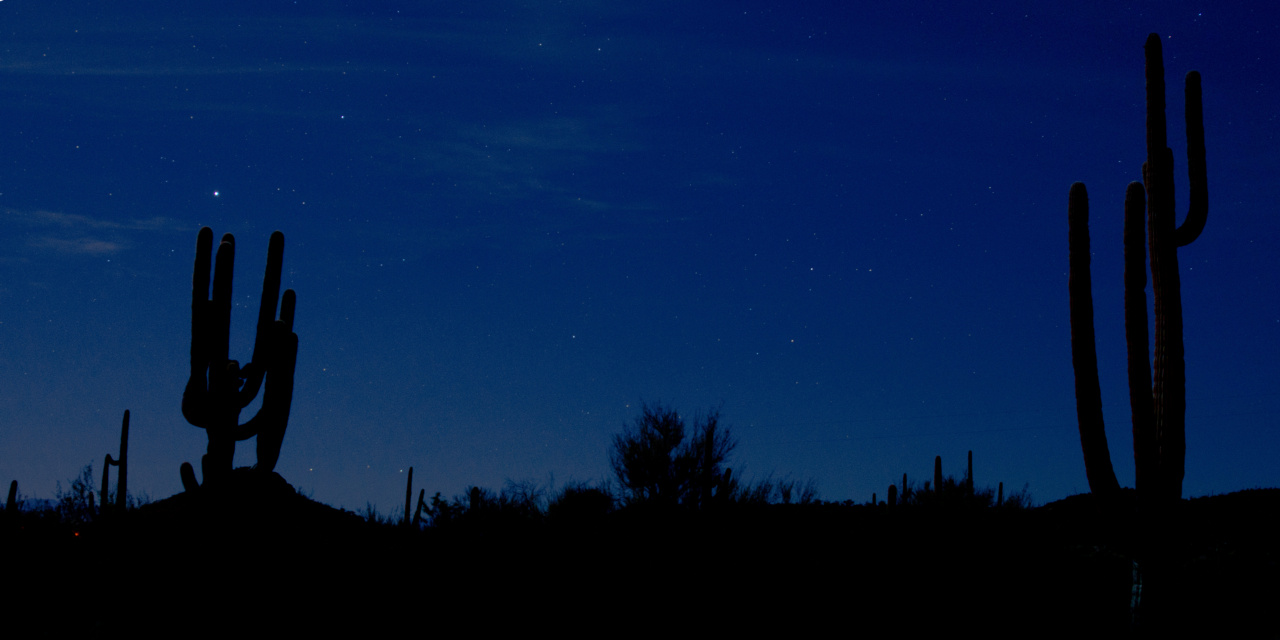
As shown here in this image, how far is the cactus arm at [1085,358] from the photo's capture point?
9.29 meters

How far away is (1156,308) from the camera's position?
Result: 9.04 meters

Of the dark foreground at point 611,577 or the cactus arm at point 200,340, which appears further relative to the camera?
the cactus arm at point 200,340

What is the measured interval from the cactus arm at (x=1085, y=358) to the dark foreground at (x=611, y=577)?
49 centimetres

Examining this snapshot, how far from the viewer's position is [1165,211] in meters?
9.23

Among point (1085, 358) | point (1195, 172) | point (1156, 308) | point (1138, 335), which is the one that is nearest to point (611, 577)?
point (1085, 358)

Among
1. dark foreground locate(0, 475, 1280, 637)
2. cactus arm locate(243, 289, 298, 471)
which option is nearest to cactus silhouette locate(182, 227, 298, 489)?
cactus arm locate(243, 289, 298, 471)

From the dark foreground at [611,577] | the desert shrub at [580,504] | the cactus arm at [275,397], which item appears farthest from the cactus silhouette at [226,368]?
the desert shrub at [580,504]

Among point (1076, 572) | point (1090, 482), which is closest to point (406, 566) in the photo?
point (1090, 482)

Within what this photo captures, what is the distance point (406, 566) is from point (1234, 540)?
1726 cm

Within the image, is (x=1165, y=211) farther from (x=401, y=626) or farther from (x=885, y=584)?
(x=401, y=626)

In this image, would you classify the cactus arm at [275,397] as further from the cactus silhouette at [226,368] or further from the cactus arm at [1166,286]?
the cactus arm at [1166,286]

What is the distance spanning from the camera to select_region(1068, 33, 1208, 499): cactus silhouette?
8883 millimetres

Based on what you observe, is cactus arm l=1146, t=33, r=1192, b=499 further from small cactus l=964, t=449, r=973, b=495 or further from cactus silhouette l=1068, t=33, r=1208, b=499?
small cactus l=964, t=449, r=973, b=495

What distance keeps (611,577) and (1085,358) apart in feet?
24.2
